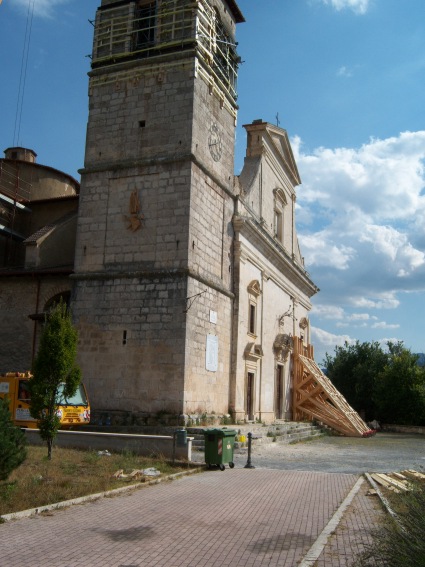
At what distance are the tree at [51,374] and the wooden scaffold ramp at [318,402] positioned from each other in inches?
670

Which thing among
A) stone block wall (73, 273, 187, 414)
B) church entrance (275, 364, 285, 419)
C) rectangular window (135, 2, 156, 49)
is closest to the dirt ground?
stone block wall (73, 273, 187, 414)

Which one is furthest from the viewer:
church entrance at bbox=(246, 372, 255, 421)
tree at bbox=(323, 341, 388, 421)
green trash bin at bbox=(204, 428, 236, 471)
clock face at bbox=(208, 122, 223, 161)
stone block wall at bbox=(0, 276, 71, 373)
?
tree at bbox=(323, 341, 388, 421)

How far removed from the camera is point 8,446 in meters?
8.22

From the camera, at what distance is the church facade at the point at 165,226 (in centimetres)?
1945

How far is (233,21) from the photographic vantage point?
2591 cm

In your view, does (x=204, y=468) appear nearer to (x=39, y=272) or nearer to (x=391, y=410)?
(x=39, y=272)

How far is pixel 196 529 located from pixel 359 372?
3299cm

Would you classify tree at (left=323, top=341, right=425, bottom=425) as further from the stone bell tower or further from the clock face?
the clock face

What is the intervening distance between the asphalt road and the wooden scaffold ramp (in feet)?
16.2

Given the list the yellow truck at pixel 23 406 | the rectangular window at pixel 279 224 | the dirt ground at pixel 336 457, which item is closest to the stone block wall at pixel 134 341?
the yellow truck at pixel 23 406

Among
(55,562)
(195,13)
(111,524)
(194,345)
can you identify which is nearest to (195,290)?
(194,345)

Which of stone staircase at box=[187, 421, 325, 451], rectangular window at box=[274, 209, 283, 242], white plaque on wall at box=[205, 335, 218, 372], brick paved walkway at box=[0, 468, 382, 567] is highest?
rectangular window at box=[274, 209, 283, 242]

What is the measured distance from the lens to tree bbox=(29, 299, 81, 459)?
1348cm

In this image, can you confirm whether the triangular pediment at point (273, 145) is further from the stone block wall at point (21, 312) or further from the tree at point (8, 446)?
the tree at point (8, 446)
